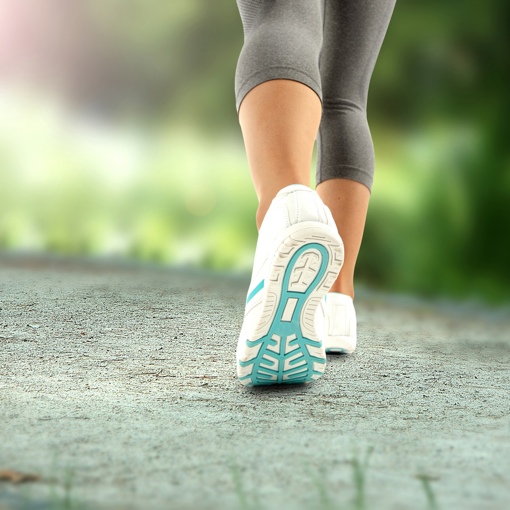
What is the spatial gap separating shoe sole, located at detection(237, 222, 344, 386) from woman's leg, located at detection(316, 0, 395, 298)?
1.04 feet

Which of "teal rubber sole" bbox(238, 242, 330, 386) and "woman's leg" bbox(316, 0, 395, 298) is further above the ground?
"woman's leg" bbox(316, 0, 395, 298)

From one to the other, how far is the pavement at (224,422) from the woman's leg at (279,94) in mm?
266

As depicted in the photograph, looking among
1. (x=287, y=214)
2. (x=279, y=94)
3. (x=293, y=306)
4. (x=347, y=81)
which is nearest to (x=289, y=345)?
(x=293, y=306)

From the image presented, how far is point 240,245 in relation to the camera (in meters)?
3.55

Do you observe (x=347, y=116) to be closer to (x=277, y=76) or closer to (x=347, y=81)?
(x=347, y=81)

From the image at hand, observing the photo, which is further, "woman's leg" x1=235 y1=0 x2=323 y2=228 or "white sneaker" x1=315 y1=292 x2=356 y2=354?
"white sneaker" x1=315 y1=292 x2=356 y2=354

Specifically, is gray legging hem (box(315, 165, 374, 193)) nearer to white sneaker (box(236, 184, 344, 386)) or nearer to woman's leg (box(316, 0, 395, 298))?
woman's leg (box(316, 0, 395, 298))

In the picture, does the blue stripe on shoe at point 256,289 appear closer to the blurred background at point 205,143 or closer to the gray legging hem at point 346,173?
the gray legging hem at point 346,173

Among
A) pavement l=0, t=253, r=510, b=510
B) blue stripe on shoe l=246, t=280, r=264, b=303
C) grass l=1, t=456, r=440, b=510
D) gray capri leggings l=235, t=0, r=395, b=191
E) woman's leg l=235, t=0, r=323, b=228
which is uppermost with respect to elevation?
gray capri leggings l=235, t=0, r=395, b=191

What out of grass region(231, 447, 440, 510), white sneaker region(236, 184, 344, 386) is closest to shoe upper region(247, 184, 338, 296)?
white sneaker region(236, 184, 344, 386)

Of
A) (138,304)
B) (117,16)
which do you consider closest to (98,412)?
(138,304)

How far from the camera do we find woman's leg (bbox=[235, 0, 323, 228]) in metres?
0.93

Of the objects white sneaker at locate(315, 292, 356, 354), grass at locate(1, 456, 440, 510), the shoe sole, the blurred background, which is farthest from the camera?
the blurred background

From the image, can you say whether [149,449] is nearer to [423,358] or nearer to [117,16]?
[423,358]
